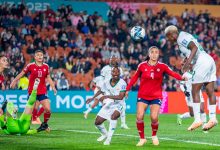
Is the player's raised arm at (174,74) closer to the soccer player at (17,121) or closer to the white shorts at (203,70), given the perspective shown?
the white shorts at (203,70)

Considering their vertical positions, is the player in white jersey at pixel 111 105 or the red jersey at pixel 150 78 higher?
the red jersey at pixel 150 78

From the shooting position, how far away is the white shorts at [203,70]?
55.0 feet

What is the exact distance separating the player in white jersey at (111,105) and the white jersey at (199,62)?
1.84 metres

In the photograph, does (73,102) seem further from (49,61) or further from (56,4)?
(56,4)

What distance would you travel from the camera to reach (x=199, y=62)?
16.8 m

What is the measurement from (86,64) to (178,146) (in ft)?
67.1

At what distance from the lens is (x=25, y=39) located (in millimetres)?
34875

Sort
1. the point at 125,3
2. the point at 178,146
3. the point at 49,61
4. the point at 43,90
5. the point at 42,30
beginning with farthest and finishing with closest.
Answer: the point at 125,3 < the point at 42,30 < the point at 49,61 < the point at 43,90 < the point at 178,146

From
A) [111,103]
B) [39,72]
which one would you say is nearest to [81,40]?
[39,72]

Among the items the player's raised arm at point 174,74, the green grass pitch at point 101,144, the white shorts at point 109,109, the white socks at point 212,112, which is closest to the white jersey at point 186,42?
the white socks at point 212,112

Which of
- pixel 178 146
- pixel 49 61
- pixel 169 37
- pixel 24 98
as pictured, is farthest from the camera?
pixel 49 61

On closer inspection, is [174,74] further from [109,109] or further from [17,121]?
[17,121]

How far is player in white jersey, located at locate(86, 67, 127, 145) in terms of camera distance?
14875mm

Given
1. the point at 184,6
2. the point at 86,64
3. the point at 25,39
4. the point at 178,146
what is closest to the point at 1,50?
the point at 25,39
